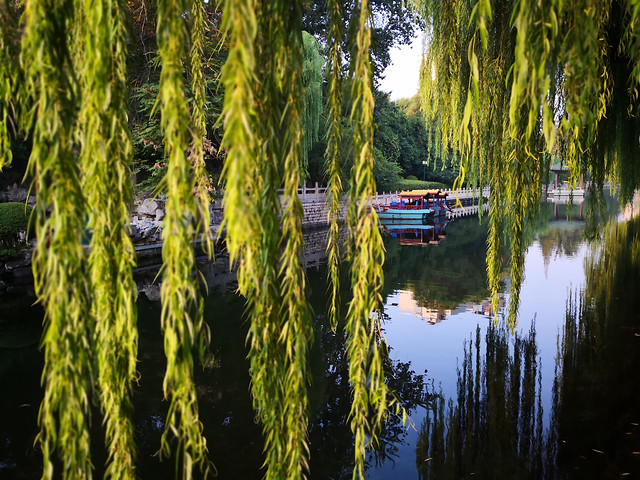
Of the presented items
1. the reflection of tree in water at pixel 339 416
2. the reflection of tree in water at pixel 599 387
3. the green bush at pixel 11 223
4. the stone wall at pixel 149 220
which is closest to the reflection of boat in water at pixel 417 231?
the stone wall at pixel 149 220

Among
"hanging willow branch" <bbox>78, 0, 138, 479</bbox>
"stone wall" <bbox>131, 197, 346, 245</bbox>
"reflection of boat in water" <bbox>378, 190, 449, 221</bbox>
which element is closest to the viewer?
"hanging willow branch" <bbox>78, 0, 138, 479</bbox>

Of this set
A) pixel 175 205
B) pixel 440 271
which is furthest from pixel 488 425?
pixel 440 271

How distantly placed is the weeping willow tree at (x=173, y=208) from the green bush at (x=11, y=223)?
8718 millimetres

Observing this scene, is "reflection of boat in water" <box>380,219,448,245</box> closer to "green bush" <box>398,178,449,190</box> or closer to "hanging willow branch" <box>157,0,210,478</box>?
"green bush" <box>398,178,449,190</box>

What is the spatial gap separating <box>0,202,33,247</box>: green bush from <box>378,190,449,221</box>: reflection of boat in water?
14473 mm

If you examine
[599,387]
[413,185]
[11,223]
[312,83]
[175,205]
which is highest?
[312,83]

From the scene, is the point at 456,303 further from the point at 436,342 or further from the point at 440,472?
the point at 440,472

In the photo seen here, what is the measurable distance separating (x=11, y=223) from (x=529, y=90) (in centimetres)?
974

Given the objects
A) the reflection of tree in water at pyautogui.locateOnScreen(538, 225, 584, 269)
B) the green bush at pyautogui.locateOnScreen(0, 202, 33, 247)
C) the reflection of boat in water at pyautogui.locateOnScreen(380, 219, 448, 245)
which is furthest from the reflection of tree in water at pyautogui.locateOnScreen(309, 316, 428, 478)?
the reflection of boat in water at pyautogui.locateOnScreen(380, 219, 448, 245)

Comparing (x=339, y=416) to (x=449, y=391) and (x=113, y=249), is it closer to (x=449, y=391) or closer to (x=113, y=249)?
(x=449, y=391)

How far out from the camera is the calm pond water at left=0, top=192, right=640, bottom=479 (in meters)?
3.68

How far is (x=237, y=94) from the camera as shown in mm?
895

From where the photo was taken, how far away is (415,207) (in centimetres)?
2270

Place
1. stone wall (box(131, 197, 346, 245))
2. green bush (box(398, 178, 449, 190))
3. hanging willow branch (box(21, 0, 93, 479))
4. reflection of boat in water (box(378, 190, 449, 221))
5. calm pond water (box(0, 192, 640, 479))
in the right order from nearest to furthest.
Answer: hanging willow branch (box(21, 0, 93, 479)) < calm pond water (box(0, 192, 640, 479)) < stone wall (box(131, 197, 346, 245)) < reflection of boat in water (box(378, 190, 449, 221)) < green bush (box(398, 178, 449, 190))
